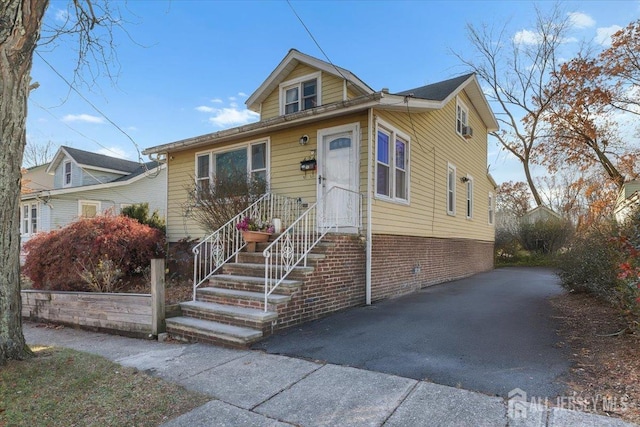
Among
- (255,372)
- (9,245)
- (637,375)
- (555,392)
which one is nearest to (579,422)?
(555,392)

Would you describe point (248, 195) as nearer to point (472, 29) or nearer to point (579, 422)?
point (579, 422)

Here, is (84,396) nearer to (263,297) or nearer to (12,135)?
(263,297)

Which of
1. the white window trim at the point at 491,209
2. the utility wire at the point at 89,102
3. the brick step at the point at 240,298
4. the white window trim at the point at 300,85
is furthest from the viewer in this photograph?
the white window trim at the point at 491,209

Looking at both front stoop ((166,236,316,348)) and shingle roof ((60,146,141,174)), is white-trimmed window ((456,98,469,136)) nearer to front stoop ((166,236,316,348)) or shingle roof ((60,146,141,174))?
front stoop ((166,236,316,348))

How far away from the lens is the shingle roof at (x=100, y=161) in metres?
20.1

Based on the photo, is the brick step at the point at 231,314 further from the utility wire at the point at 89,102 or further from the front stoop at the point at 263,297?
the utility wire at the point at 89,102

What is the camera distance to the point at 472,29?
75.2ft

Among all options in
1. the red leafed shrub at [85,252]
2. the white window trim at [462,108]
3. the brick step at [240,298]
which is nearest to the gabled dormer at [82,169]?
the red leafed shrub at [85,252]

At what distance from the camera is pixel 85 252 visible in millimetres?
7957

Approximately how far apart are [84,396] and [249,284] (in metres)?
2.86

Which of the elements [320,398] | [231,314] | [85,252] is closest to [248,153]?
[85,252]

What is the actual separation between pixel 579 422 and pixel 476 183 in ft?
41.4

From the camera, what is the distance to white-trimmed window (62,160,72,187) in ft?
67.0

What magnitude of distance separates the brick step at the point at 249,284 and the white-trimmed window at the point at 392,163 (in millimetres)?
2941
